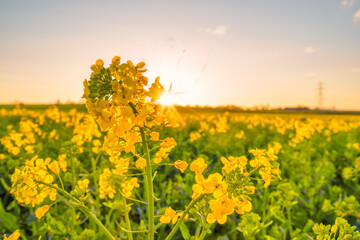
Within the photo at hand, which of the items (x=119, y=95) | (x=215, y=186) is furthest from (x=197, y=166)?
(x=119, y=95)

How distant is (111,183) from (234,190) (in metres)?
1.10

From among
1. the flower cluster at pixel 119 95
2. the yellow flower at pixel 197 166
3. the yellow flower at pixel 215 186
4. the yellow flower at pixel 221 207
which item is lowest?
the yellow flower at pixel 221 207

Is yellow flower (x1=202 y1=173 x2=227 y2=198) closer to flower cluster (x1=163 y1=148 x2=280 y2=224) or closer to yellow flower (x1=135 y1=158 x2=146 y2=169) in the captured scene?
flower cluster (x1=163 y1=148 x2=280 y2=224)

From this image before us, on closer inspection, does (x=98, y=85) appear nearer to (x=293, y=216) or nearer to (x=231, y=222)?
(x=231, y=222)

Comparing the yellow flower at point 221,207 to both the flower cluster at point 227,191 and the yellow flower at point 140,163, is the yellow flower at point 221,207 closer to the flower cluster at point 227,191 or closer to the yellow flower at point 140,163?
the flower cluster at point 227,191

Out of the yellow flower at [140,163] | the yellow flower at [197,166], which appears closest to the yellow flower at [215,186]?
the yellow flower at [197,166]

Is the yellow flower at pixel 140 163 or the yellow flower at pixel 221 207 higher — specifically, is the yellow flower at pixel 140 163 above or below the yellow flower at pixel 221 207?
above

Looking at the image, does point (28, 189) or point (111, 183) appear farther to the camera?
point (111, 183)

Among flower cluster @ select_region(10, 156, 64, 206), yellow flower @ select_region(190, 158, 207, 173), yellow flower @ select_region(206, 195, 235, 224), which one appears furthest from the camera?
flower cluster @ select_region(10, 156, 64, 206)

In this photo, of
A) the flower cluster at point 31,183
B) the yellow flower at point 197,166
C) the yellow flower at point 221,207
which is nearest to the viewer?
the yellow flower at point 221,207

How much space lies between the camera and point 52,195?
1.42m

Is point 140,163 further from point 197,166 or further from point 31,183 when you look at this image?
point 31,183

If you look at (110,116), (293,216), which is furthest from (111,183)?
(293,216)

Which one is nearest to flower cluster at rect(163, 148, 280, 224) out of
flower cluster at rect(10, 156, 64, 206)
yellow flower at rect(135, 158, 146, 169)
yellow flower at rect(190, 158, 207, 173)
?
yellow flower at rect(190, 158, 207, 173)
